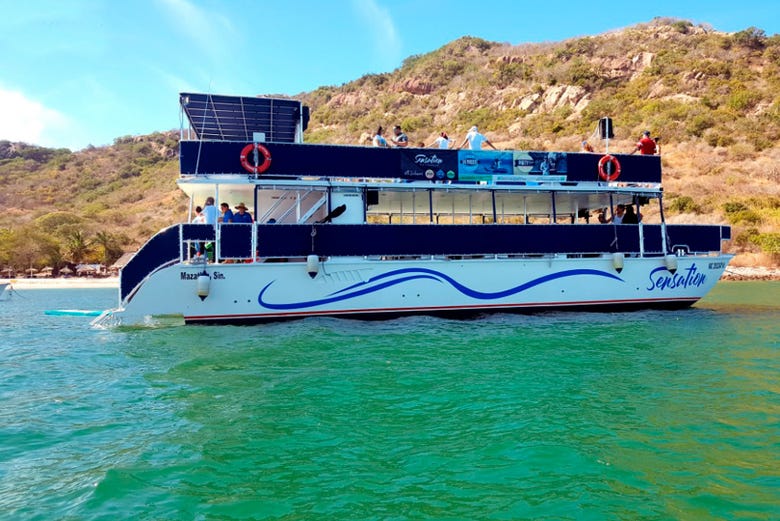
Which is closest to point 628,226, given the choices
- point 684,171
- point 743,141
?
point 684,171

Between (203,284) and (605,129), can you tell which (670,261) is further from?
(203,284)

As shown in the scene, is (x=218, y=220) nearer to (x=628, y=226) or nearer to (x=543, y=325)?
(x=543, y=325)

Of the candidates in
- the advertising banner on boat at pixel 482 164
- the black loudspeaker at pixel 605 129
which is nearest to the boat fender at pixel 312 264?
the advertising banner on boat at pixel 482 164

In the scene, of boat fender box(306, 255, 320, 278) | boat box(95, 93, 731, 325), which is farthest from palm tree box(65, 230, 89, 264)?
boat fender box(306, 255, 320, 278)

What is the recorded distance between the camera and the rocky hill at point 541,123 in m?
39.3

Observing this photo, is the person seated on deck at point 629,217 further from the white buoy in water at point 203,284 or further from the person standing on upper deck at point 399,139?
the white buoy in water at point 203,284

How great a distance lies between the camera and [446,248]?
13.4m

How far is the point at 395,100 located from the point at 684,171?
4638 cm

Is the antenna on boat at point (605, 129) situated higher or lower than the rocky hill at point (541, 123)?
lower

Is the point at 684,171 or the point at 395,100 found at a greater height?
the point at 395,100

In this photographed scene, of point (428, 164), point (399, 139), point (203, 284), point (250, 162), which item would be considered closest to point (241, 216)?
point (250, 162)

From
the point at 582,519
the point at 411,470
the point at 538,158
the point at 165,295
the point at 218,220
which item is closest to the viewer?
the point at 582,519

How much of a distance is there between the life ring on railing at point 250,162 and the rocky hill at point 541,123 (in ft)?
88.8

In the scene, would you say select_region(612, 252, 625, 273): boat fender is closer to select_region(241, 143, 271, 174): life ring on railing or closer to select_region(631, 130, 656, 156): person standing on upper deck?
select_region(631, 130, 656, 156): person standing on upper deck
